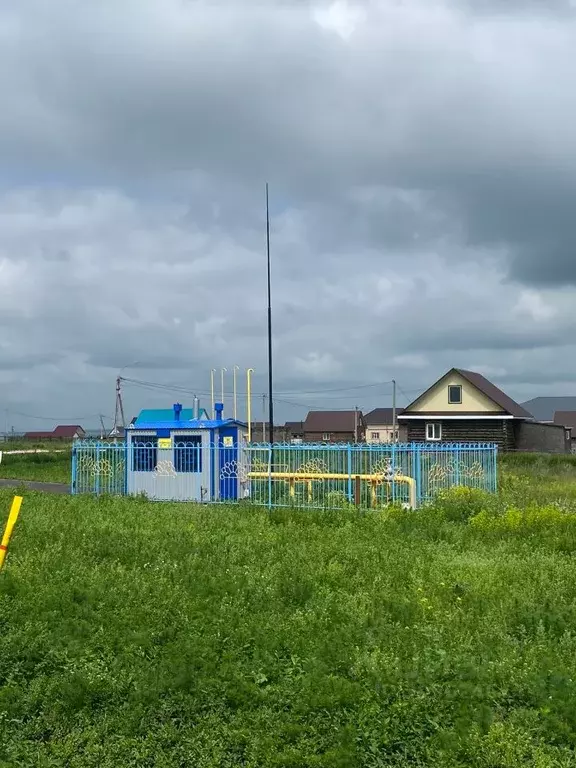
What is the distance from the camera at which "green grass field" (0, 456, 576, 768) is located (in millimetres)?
5887

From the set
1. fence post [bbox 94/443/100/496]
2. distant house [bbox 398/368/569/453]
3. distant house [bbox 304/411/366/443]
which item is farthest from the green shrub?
distant house [bbox 304/411/366/443]

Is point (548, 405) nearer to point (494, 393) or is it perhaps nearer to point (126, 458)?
point (494, 393)

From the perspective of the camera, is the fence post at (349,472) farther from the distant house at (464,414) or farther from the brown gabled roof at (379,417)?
the brown gabled roof at (379,417)

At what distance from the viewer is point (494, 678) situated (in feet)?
20.9

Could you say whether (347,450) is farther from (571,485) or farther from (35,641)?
(35,641)

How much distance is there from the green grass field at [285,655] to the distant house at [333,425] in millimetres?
81186

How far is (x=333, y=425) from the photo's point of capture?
95.3 metres

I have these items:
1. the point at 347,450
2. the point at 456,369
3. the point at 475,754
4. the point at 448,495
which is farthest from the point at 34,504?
the point at 456,369

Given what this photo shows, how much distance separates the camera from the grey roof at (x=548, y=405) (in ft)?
321

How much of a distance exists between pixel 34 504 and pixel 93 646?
32.5 ft

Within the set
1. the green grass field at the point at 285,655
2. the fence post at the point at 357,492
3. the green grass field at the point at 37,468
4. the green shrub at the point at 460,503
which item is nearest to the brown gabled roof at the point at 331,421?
the green grass field at the point at 37,468

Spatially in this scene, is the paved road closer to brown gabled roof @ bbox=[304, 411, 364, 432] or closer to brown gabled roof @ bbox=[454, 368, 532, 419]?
brown gabled roof @ bbox=[454, 368, 532, 419]

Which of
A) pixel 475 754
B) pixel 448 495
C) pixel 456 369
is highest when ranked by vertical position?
pixel 456 369

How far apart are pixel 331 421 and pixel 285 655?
293 ft
